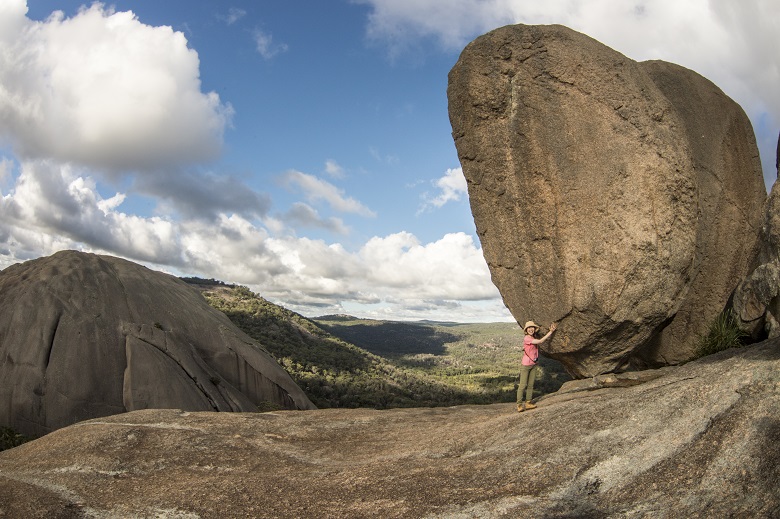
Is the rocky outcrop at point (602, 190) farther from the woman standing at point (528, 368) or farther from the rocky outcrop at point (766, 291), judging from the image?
the rocky outcrop at point (766, 291)

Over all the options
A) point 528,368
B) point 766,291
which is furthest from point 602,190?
point 528,368

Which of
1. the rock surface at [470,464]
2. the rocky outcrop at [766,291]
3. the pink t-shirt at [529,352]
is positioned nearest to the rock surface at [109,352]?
the rock surface at [470,464]

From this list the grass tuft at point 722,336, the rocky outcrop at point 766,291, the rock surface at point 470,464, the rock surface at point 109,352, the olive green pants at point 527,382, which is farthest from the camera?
the rock surface at point 109,352

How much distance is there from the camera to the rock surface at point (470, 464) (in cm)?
684

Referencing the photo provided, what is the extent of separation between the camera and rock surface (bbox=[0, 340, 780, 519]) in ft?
22.4

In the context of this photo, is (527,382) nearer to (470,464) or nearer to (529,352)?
(529,352)

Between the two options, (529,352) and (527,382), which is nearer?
(527,382)

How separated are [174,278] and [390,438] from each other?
27.3 meters

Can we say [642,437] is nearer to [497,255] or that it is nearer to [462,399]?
[497,255]

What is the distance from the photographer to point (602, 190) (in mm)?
13633

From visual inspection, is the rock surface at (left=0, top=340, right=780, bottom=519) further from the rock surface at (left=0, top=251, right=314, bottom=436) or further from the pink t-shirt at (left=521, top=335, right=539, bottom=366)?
the rock surface at (left=0, top=251, right=314, bottom=436)

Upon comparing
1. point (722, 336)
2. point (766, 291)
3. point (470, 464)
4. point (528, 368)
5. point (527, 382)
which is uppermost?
point (766, 291)

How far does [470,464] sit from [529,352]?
17.4 ft

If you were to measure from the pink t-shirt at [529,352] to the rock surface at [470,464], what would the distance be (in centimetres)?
126
